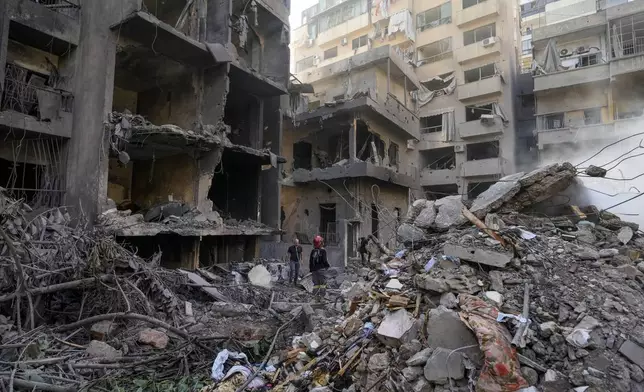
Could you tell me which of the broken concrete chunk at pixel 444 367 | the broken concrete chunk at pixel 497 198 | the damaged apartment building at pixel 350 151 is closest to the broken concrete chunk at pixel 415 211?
the broken concrete chunk at pixel 497 198

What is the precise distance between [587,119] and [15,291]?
2415 cm

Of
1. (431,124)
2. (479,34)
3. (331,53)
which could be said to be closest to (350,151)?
(431,124)

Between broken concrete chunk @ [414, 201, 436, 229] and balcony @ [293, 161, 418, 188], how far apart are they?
33.8 ft

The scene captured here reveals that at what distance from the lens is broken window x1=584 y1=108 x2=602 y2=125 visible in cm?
1952

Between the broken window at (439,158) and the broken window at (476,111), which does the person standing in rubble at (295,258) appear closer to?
the broken window at (439,158)

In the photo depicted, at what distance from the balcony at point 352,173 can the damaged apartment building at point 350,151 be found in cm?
5

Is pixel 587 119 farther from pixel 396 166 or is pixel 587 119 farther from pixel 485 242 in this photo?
pixel 485 242

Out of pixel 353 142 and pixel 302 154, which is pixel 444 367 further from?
pixel 302 154

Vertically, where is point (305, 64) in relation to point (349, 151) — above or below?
above

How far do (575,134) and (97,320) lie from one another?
21981 millimetres

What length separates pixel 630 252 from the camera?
5.04m

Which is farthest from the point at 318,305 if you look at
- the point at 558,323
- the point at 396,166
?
the point at 396,166

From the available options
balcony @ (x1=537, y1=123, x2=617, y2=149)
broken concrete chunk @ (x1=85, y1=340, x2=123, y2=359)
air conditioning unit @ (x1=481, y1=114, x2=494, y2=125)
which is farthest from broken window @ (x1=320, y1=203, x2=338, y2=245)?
broken concrete chunk @ (x1=85, y1=340, x2=123, y2=359)

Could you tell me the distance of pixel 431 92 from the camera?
83.6 ft
